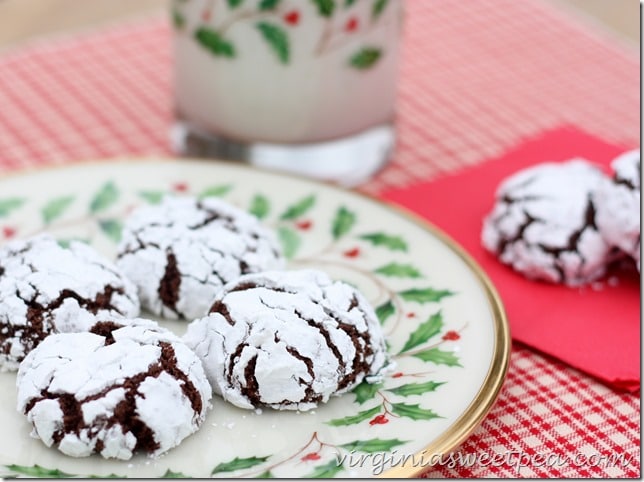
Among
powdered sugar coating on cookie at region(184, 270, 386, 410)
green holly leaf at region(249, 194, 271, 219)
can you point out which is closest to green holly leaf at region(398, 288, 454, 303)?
powdered sugar coating on cookie at region(184, 270, 386, 410)

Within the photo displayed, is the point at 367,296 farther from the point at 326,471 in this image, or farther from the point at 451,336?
the point at 326,471

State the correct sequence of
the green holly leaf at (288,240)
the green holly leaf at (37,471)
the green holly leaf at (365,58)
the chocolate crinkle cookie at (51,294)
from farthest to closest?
the green holly leaf at (365,58)
the green holly leaf at (288,240)
the chocolate crinkle cookie at (51,294)
the green holly leaf at (37,471)

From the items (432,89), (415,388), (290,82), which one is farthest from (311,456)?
(432,89)

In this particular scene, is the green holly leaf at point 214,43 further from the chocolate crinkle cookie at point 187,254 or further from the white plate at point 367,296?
the chocolate crinkle cookie at point 187,254

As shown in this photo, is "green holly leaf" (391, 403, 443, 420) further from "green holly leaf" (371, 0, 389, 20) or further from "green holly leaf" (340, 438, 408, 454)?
"green holly leaf" (371, 0, 389, 20)

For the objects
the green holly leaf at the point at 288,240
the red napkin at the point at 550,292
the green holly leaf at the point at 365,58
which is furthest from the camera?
the green holly leaf at the point at 365,58

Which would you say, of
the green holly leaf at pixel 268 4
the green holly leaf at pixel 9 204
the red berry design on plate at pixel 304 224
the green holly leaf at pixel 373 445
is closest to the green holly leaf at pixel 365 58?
the green holly leaf at pixel 268 4

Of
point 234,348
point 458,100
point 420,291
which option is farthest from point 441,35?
point 234,348

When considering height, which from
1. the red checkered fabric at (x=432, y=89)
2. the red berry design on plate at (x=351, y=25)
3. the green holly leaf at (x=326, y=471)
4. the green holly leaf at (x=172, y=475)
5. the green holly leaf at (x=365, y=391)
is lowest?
the red checkered fabric at (x=432, y=89)

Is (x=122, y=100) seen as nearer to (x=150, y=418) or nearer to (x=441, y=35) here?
(x=441, y=35)
